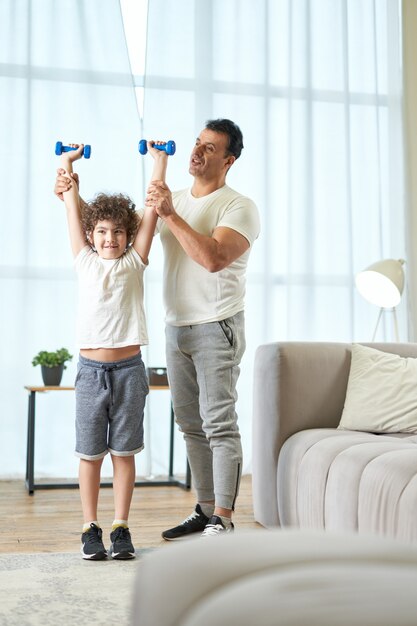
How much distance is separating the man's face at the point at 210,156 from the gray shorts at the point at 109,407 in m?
0.67

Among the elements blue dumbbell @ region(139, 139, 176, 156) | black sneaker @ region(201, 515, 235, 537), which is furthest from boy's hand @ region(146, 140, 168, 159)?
black sneaker @ region(201, 515, 235, 537)

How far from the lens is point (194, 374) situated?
8.48 feet

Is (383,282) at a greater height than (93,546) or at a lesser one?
greater

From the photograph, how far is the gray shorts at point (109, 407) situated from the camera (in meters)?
2.34

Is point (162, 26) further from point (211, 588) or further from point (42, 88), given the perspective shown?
point (211, 588)

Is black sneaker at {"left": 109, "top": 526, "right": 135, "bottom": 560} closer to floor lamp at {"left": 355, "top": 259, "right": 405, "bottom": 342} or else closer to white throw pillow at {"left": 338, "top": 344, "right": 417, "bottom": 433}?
white throw pillow at {"left": 338, "top": 344, "right": 417, "bottom": 433}

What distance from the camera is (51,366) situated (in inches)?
145

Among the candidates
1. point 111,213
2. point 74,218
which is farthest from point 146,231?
point 74,218

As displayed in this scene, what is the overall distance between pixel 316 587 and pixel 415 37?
4538 millimetres

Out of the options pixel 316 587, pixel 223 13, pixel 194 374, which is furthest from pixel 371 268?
pixel 316 587

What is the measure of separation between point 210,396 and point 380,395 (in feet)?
1.93

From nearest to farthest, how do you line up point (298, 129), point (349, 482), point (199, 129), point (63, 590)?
point (63, 590) < point (349, 482) < point (199, 129) < point (298, 129)

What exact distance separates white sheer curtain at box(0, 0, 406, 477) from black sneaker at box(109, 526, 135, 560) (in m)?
1.75

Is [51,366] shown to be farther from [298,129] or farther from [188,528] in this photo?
[298,129]
